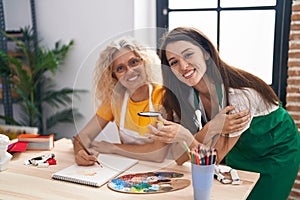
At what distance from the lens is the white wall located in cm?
266

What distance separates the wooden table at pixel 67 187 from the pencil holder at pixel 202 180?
0.16 feet

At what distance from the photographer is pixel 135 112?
1.42 meters

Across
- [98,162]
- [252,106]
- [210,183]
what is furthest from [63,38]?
[210,183]

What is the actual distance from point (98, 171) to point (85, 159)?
0.32 ft

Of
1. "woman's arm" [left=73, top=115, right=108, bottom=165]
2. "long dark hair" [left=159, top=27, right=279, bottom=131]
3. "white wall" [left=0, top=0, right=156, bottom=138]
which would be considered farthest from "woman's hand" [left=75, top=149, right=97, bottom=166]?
"white wall" [left=0, top=0, right=156, bottom=138]

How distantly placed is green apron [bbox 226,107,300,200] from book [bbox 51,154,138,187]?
54 cm

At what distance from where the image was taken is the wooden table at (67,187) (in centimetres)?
122

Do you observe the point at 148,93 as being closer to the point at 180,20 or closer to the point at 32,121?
the point at 180,20

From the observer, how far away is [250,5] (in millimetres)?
2543

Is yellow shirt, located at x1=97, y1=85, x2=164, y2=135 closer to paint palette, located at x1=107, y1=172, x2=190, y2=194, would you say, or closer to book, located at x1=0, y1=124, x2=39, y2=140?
paint palette, located at x1=107, y1=172, x2=190, y2=194

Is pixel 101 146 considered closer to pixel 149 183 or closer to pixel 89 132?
pixel 89 132

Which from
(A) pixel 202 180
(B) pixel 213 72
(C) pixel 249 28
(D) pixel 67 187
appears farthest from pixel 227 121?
(C) pixel 249 28

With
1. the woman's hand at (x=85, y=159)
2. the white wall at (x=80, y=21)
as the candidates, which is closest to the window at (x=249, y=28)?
the white wall at (x=80, y=21)

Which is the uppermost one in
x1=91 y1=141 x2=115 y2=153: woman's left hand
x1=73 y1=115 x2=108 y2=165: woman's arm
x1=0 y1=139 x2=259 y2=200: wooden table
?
x1=73 y1=115 x2=108 y2=165: woman's arm
